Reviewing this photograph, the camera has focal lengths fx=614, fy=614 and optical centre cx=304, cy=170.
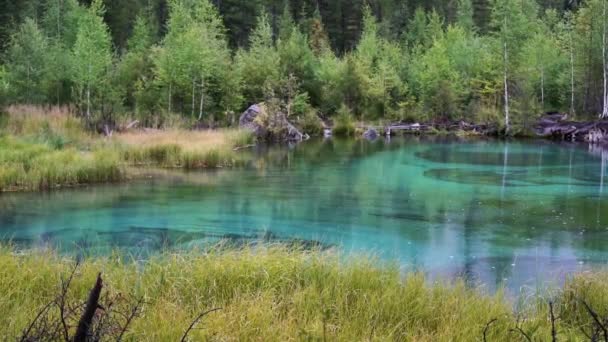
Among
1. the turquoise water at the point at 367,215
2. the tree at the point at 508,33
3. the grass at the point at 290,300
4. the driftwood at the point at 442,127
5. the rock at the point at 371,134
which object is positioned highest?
the tree at the point at 508,33

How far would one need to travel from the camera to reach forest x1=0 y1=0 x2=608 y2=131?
104 feet

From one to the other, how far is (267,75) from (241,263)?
33.7 metres

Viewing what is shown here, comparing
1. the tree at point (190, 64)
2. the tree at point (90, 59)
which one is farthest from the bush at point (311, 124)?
the tree at point (90, 59)

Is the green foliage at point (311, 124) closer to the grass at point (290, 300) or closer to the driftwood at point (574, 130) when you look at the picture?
the driftwood at point (574, 130)

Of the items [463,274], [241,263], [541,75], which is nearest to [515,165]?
[463,274]

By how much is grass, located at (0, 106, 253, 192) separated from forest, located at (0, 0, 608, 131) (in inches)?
158

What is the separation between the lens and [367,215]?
1210cm

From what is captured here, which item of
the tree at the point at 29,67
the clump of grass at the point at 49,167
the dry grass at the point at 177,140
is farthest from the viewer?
the tree at the point at 29,67

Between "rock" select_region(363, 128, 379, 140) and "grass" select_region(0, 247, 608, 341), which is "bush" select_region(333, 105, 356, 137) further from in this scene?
"grass" select_region(0, 247, 608, 341)

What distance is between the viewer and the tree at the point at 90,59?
30578mm

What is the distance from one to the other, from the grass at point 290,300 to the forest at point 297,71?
1873 centimetres

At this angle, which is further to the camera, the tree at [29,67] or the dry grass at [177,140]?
the tree at [29,67]

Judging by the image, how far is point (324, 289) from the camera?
556 cm

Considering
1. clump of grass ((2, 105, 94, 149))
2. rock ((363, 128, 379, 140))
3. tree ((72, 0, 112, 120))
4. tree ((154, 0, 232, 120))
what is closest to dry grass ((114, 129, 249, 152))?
clump of grass ((2, 105, 94, 149))
